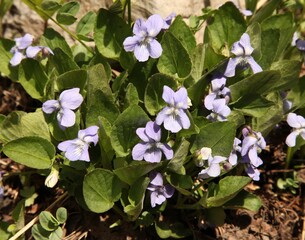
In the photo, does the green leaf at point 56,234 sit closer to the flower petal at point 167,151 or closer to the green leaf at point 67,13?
the flower petal at point 167,151

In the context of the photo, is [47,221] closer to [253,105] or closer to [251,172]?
[251,172]

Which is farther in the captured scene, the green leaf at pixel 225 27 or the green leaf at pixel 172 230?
the green leaf at pixel 225 27

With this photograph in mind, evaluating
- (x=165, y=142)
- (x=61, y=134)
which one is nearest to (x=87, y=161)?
(x=61, y=134)

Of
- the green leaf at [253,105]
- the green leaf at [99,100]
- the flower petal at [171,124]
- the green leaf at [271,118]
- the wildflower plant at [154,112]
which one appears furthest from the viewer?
the green leaf at [271,118]

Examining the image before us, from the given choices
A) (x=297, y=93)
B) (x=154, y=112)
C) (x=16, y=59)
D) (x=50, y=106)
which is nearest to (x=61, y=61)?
(x=16, y=59)

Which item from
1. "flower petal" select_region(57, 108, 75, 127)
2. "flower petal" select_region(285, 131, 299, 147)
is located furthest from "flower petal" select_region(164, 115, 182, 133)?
"flower petal" select_region(285, 131, 299, 147)

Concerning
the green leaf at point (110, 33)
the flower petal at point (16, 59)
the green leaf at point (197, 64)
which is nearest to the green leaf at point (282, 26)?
the green leaf at point (197, 64)

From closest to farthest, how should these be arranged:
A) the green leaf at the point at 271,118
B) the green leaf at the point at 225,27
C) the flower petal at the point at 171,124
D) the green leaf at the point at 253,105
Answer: the flower petal at the point at 171,124, the green leaf at the point at 253,105, the green leaf at the point at 271,118, the green leaf at the point at 225,27
